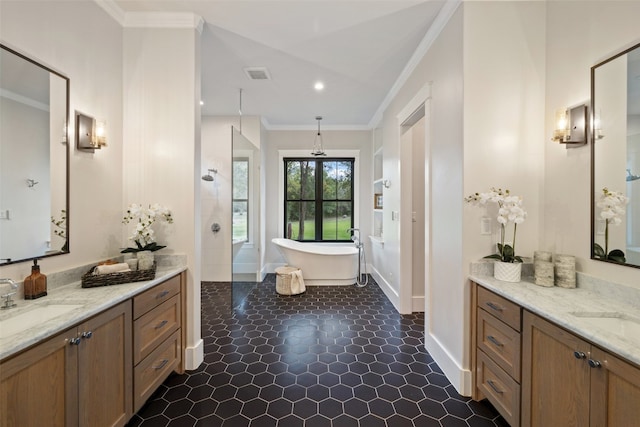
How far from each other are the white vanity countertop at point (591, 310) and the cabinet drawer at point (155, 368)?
7.50 ft

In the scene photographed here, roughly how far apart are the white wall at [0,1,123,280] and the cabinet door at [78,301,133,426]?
583 mm

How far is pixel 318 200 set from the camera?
574cm

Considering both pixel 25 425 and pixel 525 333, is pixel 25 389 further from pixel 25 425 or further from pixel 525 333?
pixel 525 333

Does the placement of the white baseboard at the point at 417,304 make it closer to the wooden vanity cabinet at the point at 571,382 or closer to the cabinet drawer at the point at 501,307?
the cabinet drawer at the point at 501,307

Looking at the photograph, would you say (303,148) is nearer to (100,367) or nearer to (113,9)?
(113,9)

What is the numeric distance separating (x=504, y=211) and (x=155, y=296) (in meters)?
2.45

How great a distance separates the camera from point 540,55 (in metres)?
2.01

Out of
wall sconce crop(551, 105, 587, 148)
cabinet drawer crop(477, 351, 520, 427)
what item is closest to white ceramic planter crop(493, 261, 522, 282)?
cabinet drawer crop(477, 351, 520, 427)

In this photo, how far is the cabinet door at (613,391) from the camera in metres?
0.99

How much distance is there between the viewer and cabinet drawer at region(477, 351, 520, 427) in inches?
62.4

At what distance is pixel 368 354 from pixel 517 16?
293cm

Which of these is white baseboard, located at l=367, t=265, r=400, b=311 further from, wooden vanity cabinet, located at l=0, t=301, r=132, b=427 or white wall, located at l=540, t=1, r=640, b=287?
wooden vanity cabinet, located at l=0, t=301, r=132, b=427

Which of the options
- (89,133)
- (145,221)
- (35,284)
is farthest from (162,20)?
(35,284)

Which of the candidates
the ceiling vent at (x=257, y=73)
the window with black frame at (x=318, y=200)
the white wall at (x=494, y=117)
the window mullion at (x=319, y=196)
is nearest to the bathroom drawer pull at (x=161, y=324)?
the white wall at (x=494, y=117)
